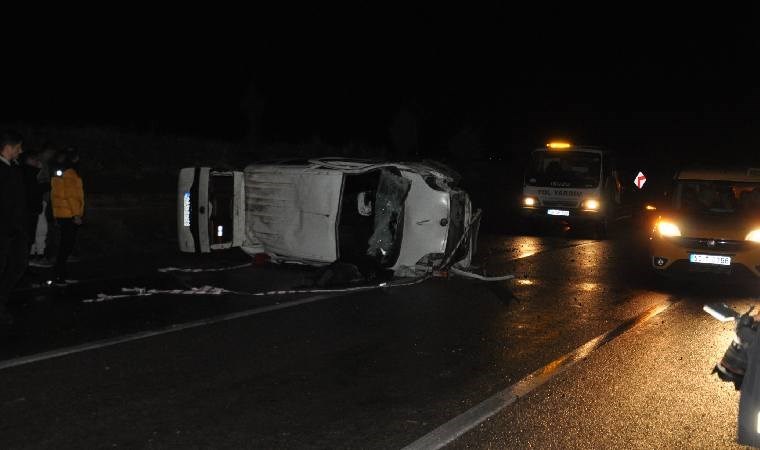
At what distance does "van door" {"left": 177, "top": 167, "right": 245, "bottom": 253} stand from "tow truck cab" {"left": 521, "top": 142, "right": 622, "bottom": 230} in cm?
972

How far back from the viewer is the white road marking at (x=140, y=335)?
21.6ft

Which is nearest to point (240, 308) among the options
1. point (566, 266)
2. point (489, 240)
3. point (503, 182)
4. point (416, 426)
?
point (416, 426)

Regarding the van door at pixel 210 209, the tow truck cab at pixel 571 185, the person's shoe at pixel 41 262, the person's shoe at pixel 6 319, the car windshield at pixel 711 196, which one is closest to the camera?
the person's shoe at pixel 6 319

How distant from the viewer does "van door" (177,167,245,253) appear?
11.7 metres

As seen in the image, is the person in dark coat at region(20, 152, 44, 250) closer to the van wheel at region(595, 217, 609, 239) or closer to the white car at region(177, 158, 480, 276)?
the white car at region(177, 158, 480, 276)

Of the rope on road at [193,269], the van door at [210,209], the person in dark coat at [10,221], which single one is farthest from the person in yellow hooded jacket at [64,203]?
the person in dark coat at [10,221]

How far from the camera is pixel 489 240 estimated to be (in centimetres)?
1759

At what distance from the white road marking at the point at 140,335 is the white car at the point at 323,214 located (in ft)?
5.73

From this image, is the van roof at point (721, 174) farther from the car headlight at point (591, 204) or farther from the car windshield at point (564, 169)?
the car windshield at point (564, 169)

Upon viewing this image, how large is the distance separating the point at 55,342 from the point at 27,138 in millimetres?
12952

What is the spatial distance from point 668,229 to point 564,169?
8600 mm

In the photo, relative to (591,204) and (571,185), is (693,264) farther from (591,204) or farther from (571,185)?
(571,185)

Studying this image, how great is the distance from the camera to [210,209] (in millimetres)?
11695

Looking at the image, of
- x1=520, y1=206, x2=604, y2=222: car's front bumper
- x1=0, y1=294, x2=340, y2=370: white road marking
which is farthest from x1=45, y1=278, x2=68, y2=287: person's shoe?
x1=520, y1=206, x2=604, y2=222: car's front bumper
